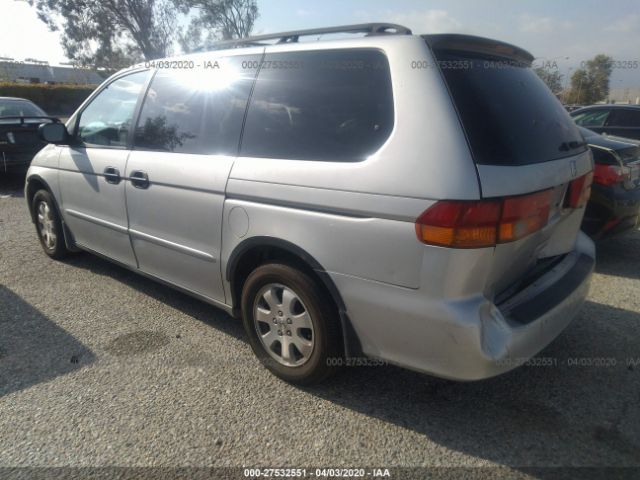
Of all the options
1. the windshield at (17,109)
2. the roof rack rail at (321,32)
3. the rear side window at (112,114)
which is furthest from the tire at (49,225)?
the windshield at (17,109)

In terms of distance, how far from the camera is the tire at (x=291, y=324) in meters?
2.43

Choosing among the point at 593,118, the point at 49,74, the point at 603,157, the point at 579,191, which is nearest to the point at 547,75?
the point at 593,118

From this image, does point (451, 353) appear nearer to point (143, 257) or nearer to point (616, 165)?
point (143, 257)

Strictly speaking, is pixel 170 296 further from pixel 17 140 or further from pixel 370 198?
pixel 17 140

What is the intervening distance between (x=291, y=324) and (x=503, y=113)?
1521mm

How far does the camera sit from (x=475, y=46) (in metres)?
2.35

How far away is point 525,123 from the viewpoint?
2.29 metres

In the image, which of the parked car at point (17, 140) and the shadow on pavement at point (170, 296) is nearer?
the shadow on pavement at point (170, 296)

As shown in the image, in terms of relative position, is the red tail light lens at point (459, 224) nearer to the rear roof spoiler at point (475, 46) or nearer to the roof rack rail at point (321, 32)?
the rear roof spoiler at point (475, 46)

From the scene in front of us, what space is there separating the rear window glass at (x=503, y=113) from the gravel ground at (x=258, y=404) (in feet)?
4.30

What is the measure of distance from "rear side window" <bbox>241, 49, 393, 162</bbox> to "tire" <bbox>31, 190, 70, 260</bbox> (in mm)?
2760

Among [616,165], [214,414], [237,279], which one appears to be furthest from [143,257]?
[616,165]

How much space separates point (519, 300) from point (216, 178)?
180 centimetres

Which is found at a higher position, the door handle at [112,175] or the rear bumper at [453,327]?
the door handle at [112,175]
